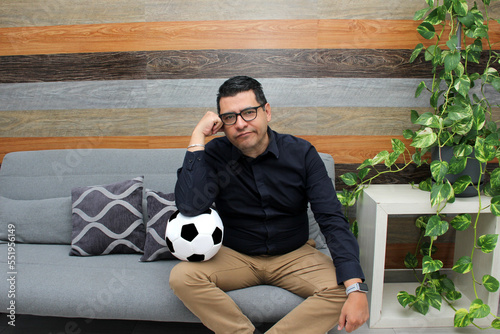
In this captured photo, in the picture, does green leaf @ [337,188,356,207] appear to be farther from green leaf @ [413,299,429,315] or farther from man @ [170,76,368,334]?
green leaf @ [413,299,429,315]

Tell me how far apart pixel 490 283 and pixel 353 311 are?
0.83 meters

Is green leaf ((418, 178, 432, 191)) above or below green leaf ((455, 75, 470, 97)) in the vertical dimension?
below

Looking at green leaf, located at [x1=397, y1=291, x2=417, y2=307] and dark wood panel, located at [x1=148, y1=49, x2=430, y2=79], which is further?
dark wood panel, located at [x1=148, y1=49, x2=430, y2=79]

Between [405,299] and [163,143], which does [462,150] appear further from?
[163,143]

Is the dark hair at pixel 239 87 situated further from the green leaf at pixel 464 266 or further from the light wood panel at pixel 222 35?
the green leaf at pixel 464 266

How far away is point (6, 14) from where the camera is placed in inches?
83.7

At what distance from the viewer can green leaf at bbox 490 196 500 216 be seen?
1.57 metres

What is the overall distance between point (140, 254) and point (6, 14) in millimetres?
1713

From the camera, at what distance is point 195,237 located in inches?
53.3

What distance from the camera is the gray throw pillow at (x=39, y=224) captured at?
1.86 meters

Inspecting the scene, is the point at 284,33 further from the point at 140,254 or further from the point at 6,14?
the point at 6,14

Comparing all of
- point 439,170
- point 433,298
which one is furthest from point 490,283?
point 439,170

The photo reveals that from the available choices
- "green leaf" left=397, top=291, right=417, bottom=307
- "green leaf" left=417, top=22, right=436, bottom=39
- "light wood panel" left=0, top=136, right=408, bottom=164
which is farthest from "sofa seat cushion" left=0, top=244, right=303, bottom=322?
"green leaf" left=417, top=22, right=436, bottom=39

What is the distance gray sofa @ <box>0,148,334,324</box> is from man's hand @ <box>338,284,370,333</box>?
0.64 ft
